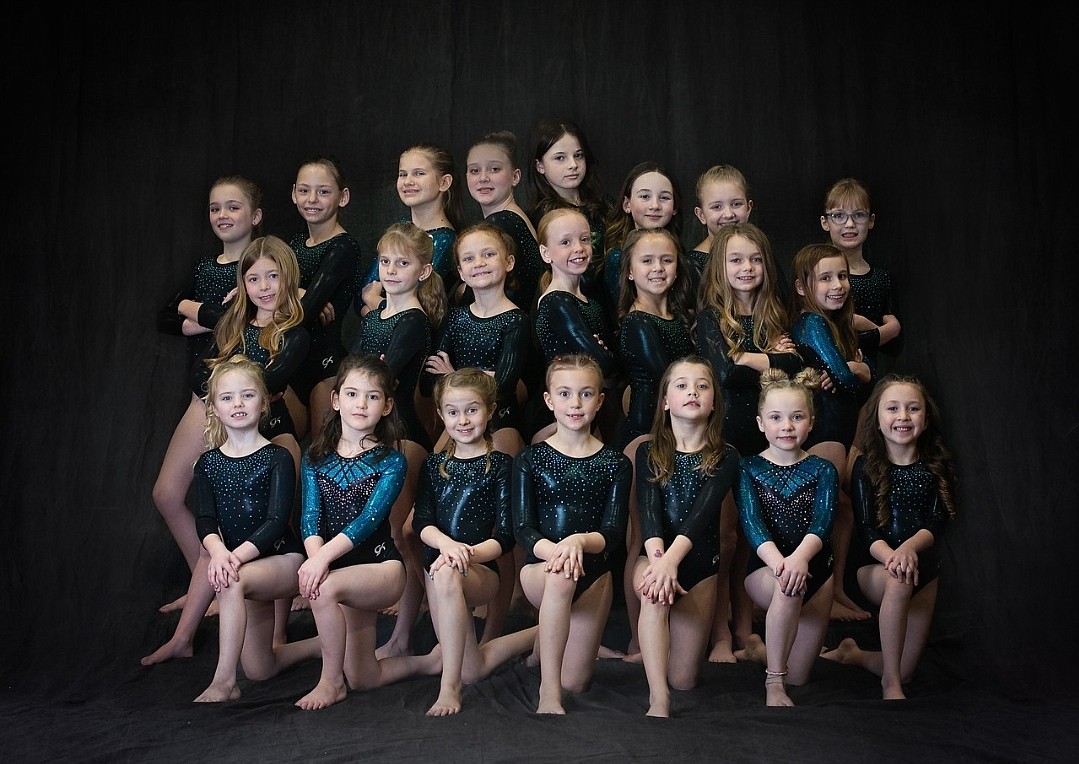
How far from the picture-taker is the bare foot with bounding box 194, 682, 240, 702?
343cm

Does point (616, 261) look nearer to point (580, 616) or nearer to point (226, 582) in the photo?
point (580, 616)

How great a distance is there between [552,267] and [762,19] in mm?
1246

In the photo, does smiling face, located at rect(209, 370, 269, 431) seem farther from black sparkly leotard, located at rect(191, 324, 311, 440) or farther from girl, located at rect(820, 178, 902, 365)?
girl, located at rect(820, 178, 902, 365)

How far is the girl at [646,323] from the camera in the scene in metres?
3.75

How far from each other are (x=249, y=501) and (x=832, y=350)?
1.65 m

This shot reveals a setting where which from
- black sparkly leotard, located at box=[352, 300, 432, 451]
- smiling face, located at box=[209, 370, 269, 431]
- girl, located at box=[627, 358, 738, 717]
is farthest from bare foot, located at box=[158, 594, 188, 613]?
girl, located at box=[627, 358, 738, 717]

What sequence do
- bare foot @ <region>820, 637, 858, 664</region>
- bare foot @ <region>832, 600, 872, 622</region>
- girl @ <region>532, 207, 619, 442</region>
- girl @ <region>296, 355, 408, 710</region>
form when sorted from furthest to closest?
bare foot @ <region>832, 600, 872, 622</region>, girl @ <region>532, 207, 619, 442</region>, bare foot @ <region>820, 637, 858, 664</region>, girl @ <region>296, 355, 408, 710</region>

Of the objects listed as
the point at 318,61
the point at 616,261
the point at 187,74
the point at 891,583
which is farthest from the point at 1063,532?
the point at 187,74

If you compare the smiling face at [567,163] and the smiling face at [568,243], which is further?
the smiling face at [567,163]

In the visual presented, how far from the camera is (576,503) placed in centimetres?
343

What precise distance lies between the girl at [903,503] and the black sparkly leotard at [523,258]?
1.10 metres

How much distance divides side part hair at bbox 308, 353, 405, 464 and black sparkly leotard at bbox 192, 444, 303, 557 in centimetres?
9

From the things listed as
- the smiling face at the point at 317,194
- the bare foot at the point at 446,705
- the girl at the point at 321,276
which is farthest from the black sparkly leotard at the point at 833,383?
the smiling face at the point at 317,194

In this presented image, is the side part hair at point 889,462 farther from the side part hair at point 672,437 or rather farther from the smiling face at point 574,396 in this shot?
the smiling face at point 574,396
